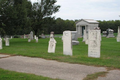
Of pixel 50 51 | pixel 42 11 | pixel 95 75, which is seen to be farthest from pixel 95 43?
pixel 42 11

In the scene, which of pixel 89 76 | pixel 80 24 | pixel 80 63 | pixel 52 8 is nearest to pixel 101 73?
pixel 89 76

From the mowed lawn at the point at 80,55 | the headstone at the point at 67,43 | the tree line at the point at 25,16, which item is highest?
the tree line at the point at 25,16

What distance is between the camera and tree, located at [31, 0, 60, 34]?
1406 inches

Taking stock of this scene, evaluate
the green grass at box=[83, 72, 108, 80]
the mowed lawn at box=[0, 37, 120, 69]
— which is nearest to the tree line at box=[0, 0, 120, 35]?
the mowed lawn at box=[0, 37, 120, 69]

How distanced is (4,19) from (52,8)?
14.3m

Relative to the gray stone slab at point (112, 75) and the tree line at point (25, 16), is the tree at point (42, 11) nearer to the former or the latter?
the tree line at point (25, 16)

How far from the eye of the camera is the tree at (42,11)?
35.7 m

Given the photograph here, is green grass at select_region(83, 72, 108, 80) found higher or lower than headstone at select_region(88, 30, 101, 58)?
lower

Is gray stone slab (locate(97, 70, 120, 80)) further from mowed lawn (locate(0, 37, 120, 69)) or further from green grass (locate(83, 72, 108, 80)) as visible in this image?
mowed lawn (locate(0, 37, 120, 69))

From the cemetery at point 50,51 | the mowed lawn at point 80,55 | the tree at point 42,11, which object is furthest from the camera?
the tree at point 42,11

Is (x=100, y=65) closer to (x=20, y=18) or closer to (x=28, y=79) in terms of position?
(x=28, y=79)

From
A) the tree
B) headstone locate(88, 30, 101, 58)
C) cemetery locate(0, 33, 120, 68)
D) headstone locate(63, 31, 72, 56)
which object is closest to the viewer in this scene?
cemetery locate(0, 33, 120, 68)

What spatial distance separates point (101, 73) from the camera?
6645 mm

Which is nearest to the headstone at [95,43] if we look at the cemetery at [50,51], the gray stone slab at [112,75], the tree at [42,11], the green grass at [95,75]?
the cemetery at [50,51]
